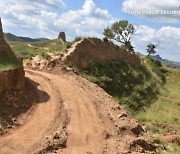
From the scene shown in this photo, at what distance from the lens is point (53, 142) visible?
14422 mm

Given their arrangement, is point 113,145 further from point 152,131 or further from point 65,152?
point 152,131

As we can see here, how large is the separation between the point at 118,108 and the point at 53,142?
7.27 meters

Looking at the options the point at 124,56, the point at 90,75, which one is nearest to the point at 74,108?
the point at 90,75

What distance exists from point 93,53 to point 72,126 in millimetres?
13078

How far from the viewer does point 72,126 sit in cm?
1656

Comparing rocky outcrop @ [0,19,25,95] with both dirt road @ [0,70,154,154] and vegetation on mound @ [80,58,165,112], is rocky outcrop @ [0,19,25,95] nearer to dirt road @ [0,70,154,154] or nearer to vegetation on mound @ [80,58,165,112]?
dirt road @ [0,70,154,154]

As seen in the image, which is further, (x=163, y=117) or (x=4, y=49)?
(x=163, y=117)

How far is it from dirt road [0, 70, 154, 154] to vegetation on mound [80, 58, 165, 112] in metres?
4.28

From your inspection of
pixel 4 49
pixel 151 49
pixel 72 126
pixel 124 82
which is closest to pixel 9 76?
pixel 4 49

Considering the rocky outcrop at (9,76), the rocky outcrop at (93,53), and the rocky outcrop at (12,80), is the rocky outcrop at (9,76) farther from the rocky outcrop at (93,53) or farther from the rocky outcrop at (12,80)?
the rocky outcrop at (93,53)

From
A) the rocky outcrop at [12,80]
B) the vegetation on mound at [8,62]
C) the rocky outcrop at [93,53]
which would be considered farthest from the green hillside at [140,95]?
the vegetation on mound at [8,62]

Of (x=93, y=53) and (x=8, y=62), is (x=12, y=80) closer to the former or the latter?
Result: (x=8, y=62)

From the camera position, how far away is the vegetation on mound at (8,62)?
1702cm

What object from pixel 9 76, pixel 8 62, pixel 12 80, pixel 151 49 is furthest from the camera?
pixel 151 49
